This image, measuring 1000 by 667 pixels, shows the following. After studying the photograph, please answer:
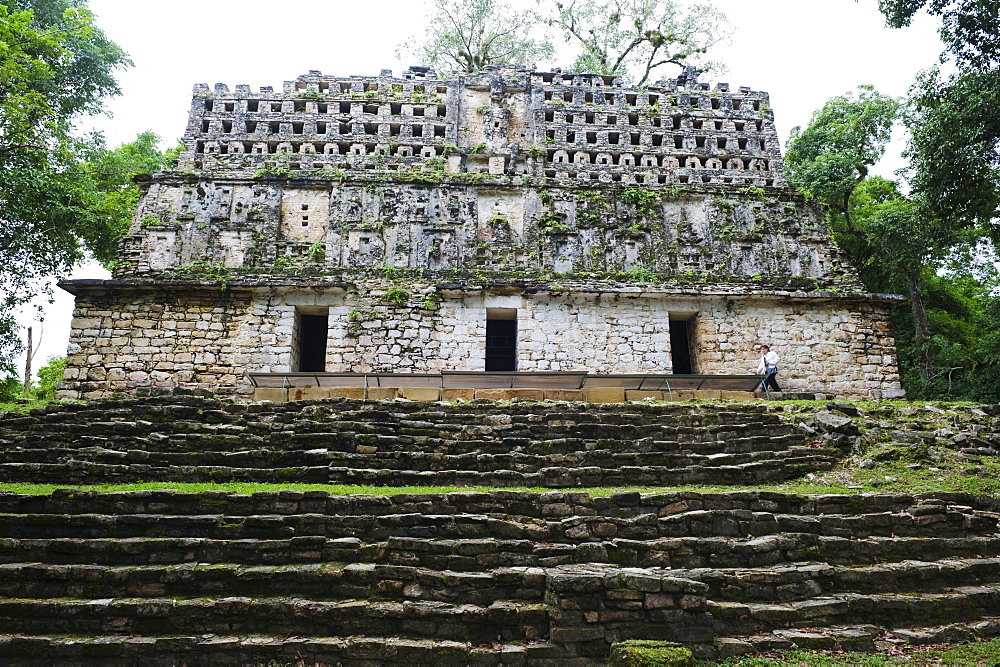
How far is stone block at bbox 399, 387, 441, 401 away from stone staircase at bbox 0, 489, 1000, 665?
5335mm

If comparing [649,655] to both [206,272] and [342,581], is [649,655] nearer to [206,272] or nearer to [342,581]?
[342,581]

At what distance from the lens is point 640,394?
12555mm

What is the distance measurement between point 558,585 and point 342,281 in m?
10.8

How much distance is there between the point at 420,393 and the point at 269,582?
6491 millimetres

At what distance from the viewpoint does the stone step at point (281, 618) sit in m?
5.51

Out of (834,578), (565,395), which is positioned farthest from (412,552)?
(565,395)

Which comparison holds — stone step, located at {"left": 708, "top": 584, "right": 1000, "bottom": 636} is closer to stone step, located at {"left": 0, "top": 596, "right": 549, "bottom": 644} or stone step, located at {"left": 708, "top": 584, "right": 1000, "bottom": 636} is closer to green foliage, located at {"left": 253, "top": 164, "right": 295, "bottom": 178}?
stone step, located at {"left": 0, "top": 596, "right": 549, "bottom": 644}

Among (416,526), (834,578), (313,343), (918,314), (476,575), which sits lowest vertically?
(834,578)

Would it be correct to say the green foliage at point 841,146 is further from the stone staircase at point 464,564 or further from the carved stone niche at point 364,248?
the stone staircase at point 464,564

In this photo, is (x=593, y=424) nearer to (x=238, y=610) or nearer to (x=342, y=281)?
(x=238, y=610)

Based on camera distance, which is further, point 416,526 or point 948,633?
point 416,526

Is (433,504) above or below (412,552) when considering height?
above

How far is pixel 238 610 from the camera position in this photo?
5609 mm

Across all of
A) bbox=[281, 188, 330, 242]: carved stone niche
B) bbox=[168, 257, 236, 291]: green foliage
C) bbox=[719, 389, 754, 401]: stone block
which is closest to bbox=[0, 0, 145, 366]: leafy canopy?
bbox=[168, 257, 236, 291]: green foliage
